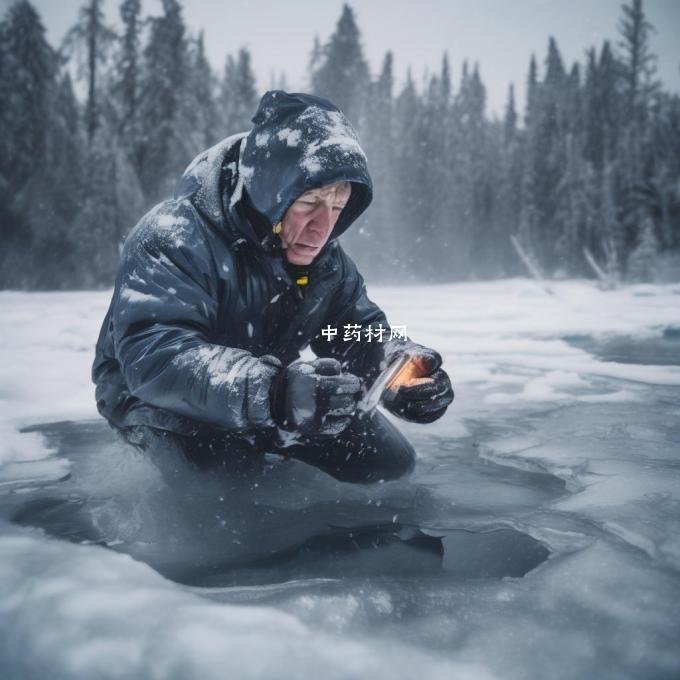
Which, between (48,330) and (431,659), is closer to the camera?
(431,659)

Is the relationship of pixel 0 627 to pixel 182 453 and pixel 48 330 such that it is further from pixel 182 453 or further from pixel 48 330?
pixel 48 330

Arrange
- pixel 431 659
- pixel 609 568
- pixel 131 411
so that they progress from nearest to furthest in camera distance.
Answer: pixel 431 659, pixel 609 568, pixel 131 411

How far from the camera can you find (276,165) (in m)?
2.02

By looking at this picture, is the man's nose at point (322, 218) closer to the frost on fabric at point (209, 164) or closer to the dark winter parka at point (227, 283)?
the dark winter parka at point (227, 283)

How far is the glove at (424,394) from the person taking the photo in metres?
2.20

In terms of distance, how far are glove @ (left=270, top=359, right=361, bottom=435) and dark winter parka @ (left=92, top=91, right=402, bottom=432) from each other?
0.05 meters

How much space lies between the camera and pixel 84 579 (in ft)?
4.69

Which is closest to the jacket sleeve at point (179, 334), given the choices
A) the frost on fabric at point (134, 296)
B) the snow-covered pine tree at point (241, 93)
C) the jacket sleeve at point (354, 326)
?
the frost on fabric at point (134, 296)

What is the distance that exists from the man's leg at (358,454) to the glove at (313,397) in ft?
2.19

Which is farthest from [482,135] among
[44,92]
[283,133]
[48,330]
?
[283,133]

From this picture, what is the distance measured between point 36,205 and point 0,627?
59.7 feet

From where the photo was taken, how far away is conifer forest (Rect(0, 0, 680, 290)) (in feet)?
55.6

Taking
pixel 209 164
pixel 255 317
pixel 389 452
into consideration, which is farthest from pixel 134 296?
pixel 389 452

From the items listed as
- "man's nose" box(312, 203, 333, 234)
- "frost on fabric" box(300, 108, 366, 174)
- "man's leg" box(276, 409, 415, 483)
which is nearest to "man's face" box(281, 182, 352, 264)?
"man's nose" box(312, 203, 333, 234)
